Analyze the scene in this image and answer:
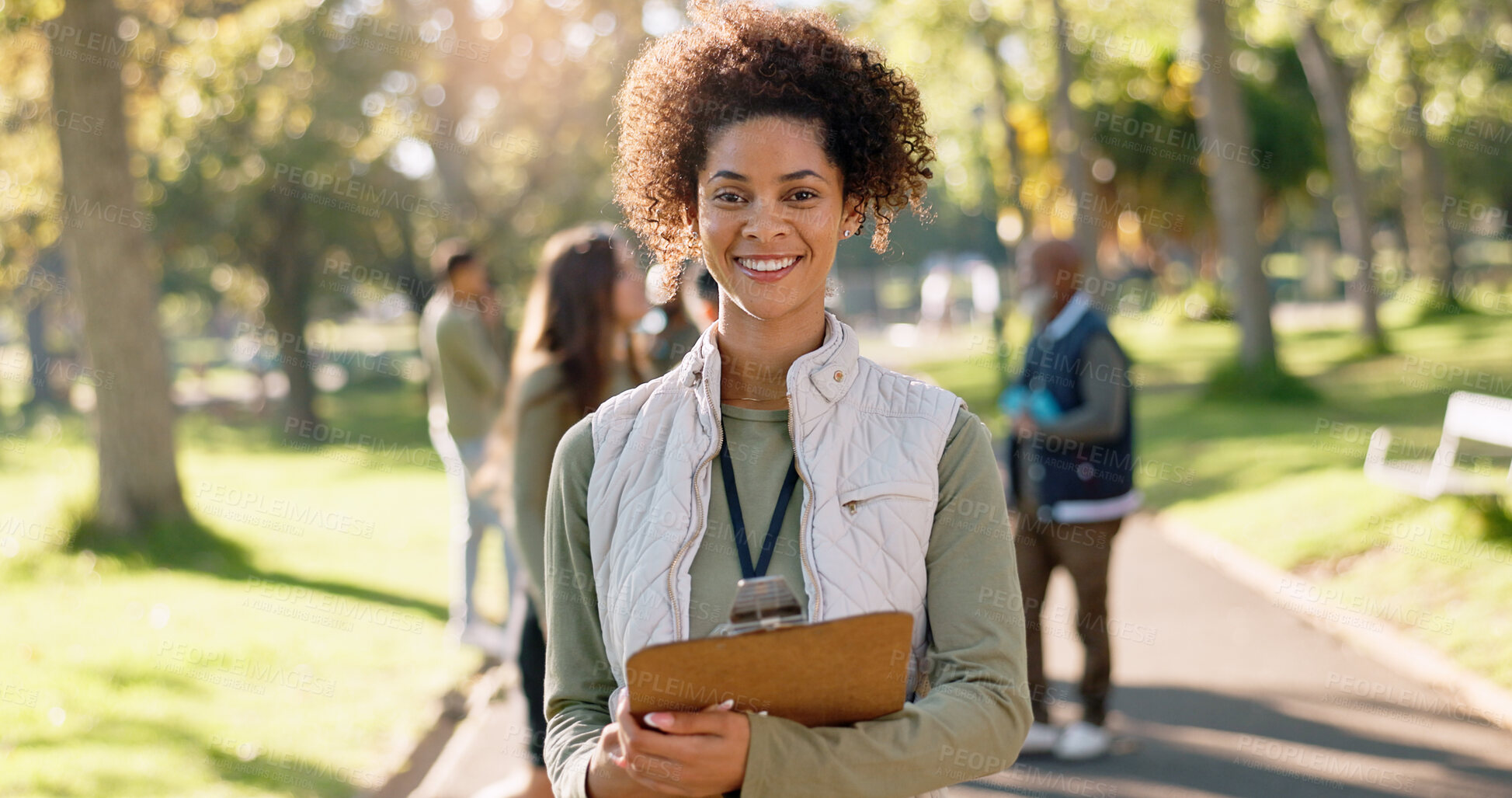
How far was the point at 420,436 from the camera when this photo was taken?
80.2ft

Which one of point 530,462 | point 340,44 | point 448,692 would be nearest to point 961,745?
point 530,462

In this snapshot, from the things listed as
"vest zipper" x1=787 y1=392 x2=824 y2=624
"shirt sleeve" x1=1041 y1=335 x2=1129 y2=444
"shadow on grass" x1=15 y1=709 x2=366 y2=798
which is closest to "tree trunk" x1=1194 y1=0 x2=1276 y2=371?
"shirt sleeve" x1=1041 y1=335 x2=1129 y2=444

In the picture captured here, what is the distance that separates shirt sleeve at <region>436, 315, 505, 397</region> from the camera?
7324 mm

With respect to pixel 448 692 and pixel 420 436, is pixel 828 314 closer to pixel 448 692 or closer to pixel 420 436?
pixel 448 692

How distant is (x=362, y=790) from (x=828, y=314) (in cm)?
426

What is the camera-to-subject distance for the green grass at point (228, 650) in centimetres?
562

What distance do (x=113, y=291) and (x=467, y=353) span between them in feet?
18.2

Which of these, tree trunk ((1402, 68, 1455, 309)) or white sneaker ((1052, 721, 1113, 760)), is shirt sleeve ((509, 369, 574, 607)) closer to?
white sneaker ((1052, 721, 1113, 760))

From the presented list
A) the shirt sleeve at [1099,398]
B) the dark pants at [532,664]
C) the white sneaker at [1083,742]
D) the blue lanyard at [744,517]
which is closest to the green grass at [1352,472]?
the white sneaker at [1083,742]

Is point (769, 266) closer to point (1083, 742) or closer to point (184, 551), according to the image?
point (1083, 742)

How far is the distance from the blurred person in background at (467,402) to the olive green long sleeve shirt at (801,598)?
16.7 feet

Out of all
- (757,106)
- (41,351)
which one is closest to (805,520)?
(757,106)

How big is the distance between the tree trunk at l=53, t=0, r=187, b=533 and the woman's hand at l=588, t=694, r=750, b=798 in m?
10.7

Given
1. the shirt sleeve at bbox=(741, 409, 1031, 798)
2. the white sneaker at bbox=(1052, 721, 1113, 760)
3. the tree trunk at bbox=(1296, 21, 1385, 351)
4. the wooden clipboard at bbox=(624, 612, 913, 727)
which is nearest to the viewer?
the wooden clipboard at bbox=(624, 612, 913, 727)
